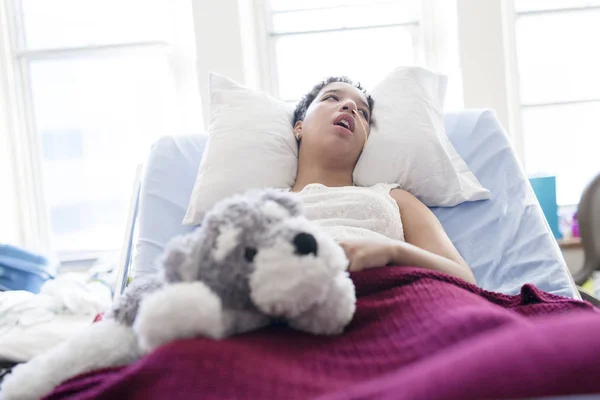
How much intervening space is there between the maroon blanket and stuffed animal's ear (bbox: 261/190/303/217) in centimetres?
17

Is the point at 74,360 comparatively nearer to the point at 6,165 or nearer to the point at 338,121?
the point at 338,121

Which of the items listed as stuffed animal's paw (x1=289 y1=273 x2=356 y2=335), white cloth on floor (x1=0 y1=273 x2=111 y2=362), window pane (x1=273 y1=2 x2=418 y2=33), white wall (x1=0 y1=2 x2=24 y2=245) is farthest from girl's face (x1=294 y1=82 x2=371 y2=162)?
white wall (x1=0 y1=2 x2=24 y2=245)

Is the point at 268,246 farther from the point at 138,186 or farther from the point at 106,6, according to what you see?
the point at 106,6

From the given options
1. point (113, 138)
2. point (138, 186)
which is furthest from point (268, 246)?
point (113, 138)

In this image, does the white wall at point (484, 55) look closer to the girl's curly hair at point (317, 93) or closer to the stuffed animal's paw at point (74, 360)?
the girl's curly hair at point (317, 93)

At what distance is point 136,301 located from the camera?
82 centimetres

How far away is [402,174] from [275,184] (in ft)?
1.17

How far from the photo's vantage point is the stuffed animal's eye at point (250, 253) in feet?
2.25

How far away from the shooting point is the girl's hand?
915 millimetres

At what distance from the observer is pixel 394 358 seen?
0.65 meters

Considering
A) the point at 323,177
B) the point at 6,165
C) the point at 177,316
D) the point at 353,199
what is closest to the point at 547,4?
the point at 323,177

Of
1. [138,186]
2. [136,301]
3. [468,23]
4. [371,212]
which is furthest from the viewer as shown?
[468,23]

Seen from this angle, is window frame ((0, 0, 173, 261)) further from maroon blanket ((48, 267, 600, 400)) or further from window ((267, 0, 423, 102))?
maroon blanket ((48, 267, 600, 400))

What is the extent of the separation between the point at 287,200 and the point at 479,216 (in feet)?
2.95
